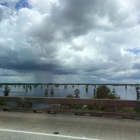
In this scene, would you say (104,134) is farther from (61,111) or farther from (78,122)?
(61,111)

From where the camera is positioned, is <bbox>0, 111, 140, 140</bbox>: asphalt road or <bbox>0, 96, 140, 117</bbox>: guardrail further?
<bbox>0, 96, 140, 117</bbox>: guardrail

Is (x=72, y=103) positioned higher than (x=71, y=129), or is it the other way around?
(x=72, y=103)

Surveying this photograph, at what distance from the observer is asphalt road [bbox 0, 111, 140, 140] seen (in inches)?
266

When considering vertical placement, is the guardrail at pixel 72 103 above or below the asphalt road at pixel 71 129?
above

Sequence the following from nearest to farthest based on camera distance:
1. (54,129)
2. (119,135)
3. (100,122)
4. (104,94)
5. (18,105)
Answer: (119,135), (54,129), (100,122), (18,105), (104,94)

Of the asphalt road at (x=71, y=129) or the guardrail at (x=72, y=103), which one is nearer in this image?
the asphalt road at (x=71, y=129)

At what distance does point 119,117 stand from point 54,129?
3735mm

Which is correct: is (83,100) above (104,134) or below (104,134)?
above

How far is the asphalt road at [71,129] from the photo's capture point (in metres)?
6.76

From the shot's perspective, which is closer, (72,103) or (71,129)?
(71,129)

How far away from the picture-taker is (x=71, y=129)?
25.6 ft

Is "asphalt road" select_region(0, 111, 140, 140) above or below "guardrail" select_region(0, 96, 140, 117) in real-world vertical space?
below

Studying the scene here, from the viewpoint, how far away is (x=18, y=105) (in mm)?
12031

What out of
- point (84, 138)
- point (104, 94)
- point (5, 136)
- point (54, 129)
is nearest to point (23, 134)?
point (5, 136)
